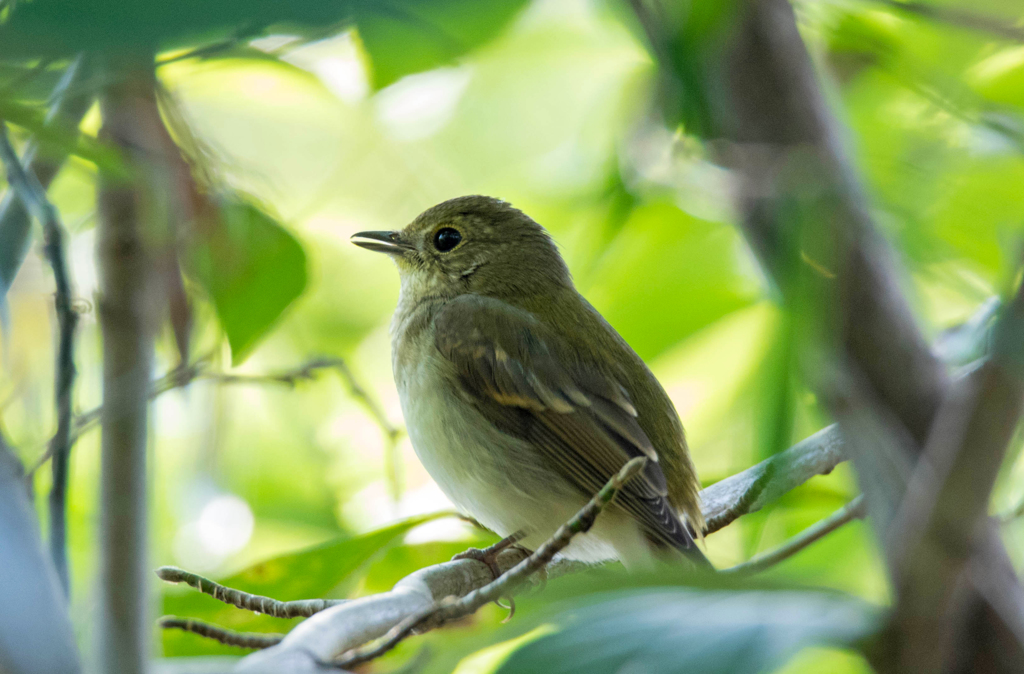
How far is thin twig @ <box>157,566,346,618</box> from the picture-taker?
5.78ft

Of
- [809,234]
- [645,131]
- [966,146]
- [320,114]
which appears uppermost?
[320,114]

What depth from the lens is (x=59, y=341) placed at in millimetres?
1681

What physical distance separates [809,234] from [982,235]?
4.94ft

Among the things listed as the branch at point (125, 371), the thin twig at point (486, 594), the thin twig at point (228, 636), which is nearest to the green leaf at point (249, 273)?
the branch at point (125, 371)

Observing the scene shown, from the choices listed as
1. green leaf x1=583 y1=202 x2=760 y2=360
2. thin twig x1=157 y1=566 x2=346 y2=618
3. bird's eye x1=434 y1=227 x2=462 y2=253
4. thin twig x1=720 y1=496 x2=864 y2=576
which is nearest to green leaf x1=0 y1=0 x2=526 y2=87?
thin twig x1=720 y1=496 x2=864 y2=576

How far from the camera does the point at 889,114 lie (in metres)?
3.05

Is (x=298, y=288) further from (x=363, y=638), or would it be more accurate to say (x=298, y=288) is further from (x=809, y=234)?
(x=809, y=234)

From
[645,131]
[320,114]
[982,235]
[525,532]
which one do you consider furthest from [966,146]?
[320,114]

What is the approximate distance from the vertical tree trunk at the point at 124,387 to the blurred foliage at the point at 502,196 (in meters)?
0.10

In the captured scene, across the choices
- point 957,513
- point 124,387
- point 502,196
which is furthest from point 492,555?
point 502,196

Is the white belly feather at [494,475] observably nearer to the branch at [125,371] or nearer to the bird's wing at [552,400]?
the bird's wing at [552,400]

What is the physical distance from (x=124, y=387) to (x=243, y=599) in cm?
58

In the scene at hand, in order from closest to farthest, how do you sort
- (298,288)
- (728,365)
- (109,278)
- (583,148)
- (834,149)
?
(109,278) < (298,288) < (834,149) < (583,148) < (728,365)

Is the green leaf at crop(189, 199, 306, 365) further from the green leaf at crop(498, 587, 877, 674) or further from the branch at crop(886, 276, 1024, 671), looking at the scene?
the branch at crop(886, 276, 1024, 671)
